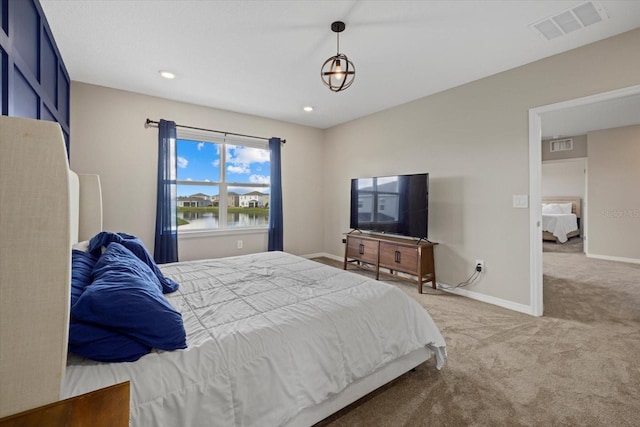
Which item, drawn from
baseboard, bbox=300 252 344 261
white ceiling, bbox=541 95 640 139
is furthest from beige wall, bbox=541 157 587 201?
baseboard, bbox=300 252 344 261

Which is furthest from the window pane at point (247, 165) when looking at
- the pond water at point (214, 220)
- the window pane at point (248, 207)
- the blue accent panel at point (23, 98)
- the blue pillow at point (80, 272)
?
the blue pillow at point (80, 272)

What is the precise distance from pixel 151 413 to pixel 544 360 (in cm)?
251

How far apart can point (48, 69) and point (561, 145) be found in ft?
28.4

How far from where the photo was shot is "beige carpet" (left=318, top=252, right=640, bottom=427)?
1.53 m

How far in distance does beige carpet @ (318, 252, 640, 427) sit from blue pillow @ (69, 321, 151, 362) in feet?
3.35

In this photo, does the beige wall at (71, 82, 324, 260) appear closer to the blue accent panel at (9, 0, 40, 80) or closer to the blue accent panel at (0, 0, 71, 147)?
the blue accent panel at (0, 0, 71, 147)

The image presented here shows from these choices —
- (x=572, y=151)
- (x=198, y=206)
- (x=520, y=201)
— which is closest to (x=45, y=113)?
(x=198, y=206)

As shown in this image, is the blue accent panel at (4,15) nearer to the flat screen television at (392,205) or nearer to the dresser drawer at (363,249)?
the flat screen television at (392,205)

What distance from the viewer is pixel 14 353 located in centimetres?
74

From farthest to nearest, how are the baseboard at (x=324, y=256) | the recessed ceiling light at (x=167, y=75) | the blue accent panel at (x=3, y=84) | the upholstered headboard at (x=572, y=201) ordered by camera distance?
the upholstered headboard at (x=572, y=201), the baseboard at (x=324, y=256), the recessed ceiling light at (x=167, y=75), the blue accent panel at (x=3, y=84)

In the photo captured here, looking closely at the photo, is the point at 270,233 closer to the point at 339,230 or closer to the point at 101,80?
the point at 339,230

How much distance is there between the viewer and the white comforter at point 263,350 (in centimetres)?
101

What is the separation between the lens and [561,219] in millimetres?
6992

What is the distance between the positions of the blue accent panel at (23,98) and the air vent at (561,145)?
8.55 m
